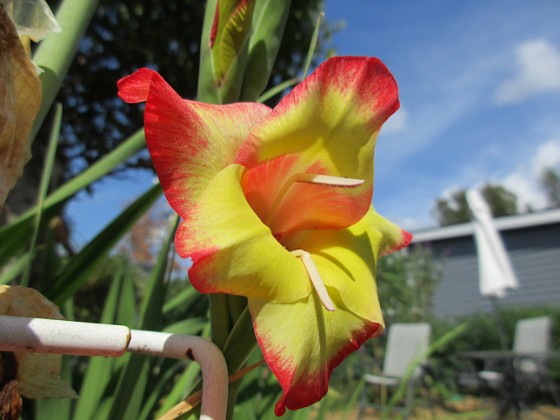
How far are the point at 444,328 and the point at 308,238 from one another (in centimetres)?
727

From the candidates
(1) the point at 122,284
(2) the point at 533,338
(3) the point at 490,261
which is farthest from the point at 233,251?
(2) the point at 533,338

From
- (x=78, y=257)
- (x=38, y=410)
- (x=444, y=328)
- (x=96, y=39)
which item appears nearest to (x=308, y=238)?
(x=78, y=257)

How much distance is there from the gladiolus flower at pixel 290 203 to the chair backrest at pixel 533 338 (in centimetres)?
517

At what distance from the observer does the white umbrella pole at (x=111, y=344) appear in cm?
17

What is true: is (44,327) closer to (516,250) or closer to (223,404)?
(223,404)

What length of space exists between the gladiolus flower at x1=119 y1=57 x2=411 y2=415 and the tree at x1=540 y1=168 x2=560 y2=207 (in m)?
30.2

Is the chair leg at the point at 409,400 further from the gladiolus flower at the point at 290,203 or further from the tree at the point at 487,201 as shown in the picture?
the tree at the point at 487,201

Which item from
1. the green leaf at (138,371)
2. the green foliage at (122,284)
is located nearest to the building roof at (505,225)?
the green foliage at (122,284)

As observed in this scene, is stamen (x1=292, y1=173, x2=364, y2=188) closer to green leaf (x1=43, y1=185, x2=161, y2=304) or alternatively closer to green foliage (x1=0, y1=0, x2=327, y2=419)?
green foliage (x1=0, y1=0, x2=327, y2=419)

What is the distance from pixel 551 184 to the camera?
27.4m

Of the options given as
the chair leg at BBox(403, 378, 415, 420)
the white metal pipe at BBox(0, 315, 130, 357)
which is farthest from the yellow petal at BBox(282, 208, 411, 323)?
the chair leg at BBox(403, 378, 415, 420)

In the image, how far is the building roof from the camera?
33.3 ft

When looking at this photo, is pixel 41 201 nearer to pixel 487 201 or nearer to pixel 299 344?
pixel 299 344

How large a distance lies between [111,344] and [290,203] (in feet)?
0.48
